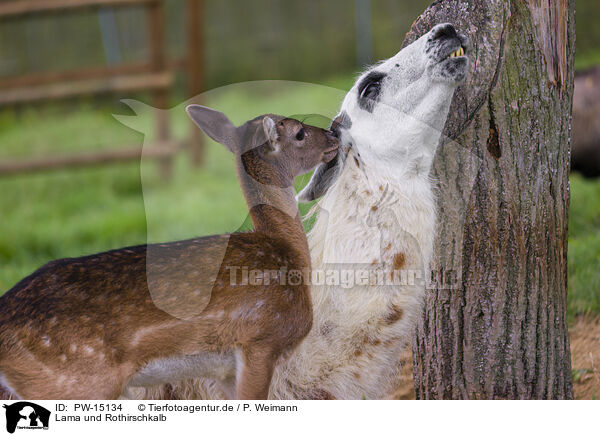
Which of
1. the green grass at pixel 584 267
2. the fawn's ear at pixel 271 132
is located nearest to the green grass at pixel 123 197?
the green grass at pixel 584 267

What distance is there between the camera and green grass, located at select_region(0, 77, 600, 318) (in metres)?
3.69

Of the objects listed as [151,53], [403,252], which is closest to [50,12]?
[151,53]

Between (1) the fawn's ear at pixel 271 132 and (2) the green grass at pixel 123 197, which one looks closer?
(1) the fawn's ear at pixel 271 132

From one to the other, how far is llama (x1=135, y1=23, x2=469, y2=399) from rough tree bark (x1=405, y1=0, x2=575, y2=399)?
112 mm

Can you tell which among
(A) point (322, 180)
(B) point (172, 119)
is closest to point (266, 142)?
(A) point (322, 180)

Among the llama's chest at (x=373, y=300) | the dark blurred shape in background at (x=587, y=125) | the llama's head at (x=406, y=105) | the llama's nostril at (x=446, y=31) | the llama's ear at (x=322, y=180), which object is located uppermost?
the dark blurred shape in background at (x=587, y=125)

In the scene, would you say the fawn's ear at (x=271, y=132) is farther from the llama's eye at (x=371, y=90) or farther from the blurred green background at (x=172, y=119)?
the llama's eye at (x=371, y=90)

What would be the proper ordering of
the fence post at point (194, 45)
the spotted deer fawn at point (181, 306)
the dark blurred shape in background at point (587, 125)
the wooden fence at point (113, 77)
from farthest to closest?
the fence post at point (194, 45) < the wooden fence at point (113, 77) < the dark blurred shape in background at point (587, 125) < the spotted deer fawn at point (181, 306)

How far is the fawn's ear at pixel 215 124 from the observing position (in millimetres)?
3117

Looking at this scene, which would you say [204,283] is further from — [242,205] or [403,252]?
[403,252]

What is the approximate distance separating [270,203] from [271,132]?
1.07 feet

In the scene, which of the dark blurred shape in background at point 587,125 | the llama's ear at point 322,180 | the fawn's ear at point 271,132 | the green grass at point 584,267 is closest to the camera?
the fawn's ear at point 271,132

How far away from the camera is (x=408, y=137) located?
3199 mm
